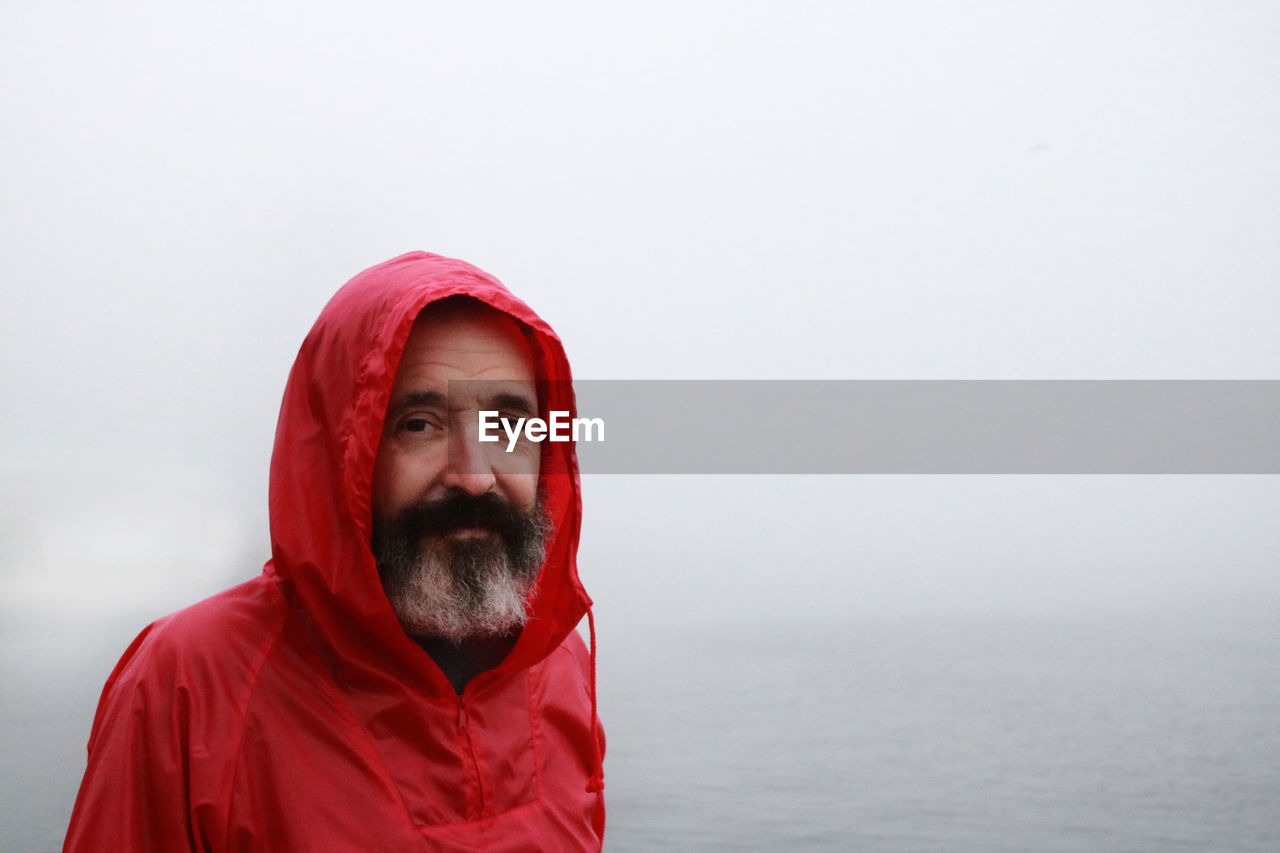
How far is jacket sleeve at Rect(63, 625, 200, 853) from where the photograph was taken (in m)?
0.89

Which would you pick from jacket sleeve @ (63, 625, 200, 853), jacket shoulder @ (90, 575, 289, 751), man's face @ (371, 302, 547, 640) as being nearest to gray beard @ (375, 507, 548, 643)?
man's face @ (371, 302, 547, 640)

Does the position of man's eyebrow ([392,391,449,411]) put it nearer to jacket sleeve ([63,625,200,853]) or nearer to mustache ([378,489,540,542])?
mustache ([378,489,540,542])

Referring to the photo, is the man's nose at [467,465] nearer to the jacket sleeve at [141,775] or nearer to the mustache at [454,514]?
the mustache at [454,514]

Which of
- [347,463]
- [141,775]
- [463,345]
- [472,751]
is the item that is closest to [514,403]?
[463,345]

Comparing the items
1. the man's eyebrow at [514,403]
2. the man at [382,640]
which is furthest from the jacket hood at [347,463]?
the man's eyebrow at [514,403]

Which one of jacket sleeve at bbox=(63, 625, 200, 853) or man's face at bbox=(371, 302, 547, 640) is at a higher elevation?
man's face at bbox=(371, 302, 547, 640)

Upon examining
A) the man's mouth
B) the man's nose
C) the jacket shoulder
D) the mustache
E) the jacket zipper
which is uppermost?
the man's nose

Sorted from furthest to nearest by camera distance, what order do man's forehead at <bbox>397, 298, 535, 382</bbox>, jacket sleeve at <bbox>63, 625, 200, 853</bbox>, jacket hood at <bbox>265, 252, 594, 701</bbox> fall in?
man's forehead at <bbox>397, 298, 535, 382</bbox> → jacket hood at <bbox>265, 252, 594, 701</bbox> → jacket sleeve at <bbox>63, 625, 200, 853</bbox>

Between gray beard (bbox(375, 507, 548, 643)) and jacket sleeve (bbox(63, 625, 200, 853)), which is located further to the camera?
gray beard (bbox(375, 507, 548, 643))

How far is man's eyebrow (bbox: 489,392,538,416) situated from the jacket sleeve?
459 mm

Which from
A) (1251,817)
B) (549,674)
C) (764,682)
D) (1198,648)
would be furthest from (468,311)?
Result: (1198,648)

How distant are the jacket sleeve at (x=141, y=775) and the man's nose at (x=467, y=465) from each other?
1.17 ft

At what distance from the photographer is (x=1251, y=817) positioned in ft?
14.4

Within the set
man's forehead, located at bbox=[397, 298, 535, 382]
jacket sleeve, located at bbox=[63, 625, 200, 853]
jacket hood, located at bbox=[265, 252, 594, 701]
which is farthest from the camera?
man's forehead, located at bbox=[397, 298, 535, 382]
